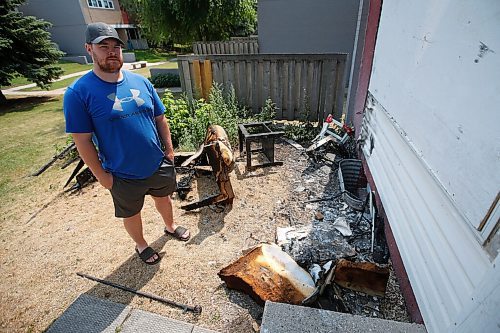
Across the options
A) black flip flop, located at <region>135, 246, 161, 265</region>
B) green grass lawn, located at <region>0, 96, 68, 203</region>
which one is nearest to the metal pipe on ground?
black flip flop, located at <region>135, 246, 161, 265</region>

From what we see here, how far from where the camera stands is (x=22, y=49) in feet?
31.1

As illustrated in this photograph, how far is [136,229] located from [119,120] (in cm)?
120

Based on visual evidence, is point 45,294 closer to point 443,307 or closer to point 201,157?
point 201,157

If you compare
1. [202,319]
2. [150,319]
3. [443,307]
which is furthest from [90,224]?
[443,307]

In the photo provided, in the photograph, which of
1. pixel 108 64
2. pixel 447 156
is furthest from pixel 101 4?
pixel 447 156

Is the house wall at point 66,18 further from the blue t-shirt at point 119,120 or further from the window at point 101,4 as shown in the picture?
the blue t-shirt at point 119,120

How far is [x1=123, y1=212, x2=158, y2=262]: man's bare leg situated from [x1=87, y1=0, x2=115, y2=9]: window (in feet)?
98.1

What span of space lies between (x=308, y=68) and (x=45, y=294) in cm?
559

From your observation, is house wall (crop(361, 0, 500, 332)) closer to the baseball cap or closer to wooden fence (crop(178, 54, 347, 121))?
the baseball cap

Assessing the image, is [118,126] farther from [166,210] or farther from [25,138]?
[25,138]

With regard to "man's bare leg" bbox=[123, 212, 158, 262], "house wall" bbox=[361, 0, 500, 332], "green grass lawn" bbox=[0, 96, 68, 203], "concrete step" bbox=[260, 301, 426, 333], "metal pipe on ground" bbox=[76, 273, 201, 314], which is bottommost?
"green grass lawn" bbox=[0, 96, 68, 203]

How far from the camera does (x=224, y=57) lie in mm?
5891

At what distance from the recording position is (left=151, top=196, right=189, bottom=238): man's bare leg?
2.86 metres

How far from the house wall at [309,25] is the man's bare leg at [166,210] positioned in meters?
7.44
